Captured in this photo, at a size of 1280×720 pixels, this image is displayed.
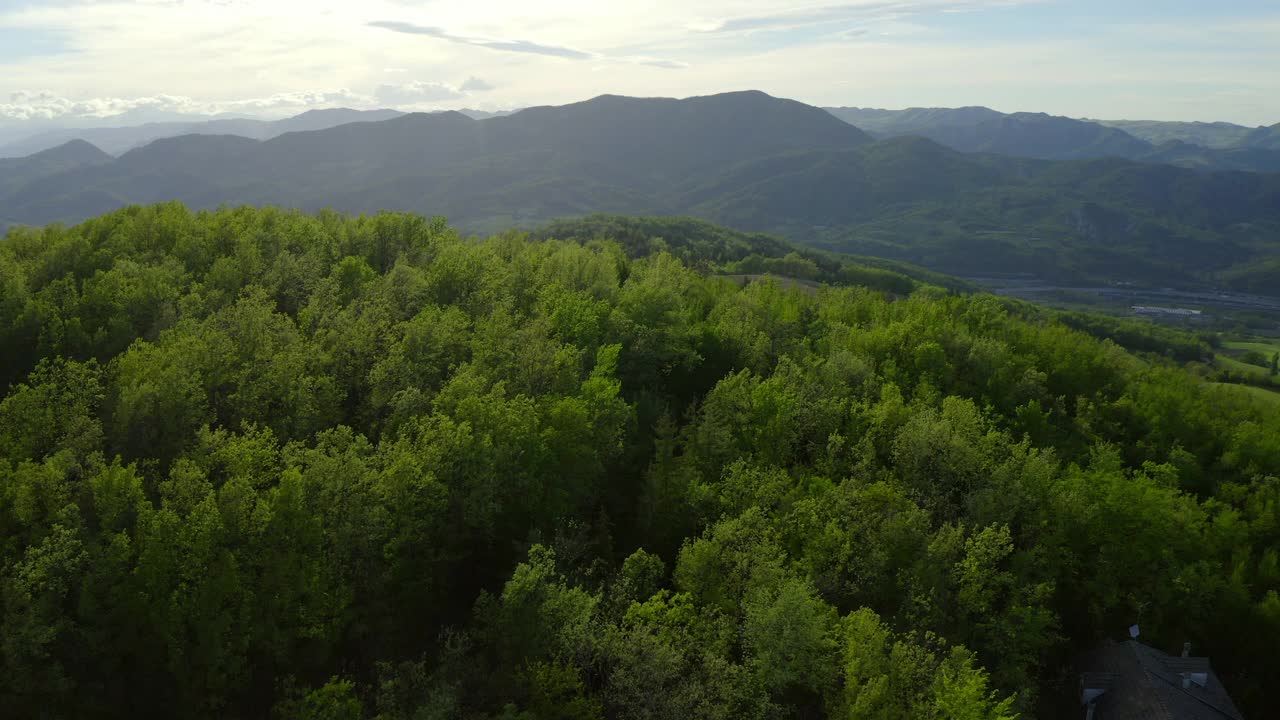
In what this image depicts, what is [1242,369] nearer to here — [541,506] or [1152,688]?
[1152,688]

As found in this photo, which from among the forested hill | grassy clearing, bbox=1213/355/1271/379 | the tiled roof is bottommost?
grassy clearing, bbox=1213/355/1271/379

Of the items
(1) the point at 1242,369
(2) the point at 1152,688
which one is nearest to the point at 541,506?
(2) the point at 1152,688

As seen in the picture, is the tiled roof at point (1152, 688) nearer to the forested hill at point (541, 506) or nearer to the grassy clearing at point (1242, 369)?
the forested hill at point (541, 506)

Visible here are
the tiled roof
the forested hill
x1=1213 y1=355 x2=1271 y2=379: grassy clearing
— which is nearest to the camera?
the forested hill

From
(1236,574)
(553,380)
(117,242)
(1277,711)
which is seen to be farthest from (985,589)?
(117,242)

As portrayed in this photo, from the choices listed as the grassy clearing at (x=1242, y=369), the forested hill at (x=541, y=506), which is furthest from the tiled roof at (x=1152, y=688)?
the grassy clearing at (x=1242, y=369)

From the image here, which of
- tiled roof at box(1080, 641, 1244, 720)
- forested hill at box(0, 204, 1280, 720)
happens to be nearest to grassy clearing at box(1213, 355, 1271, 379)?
forested hill at box(0, 204, 1280, 720)

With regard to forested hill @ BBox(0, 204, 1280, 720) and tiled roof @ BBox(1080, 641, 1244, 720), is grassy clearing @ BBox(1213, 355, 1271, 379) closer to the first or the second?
forested hill @ BBox(0, 204, 1280, 720)
